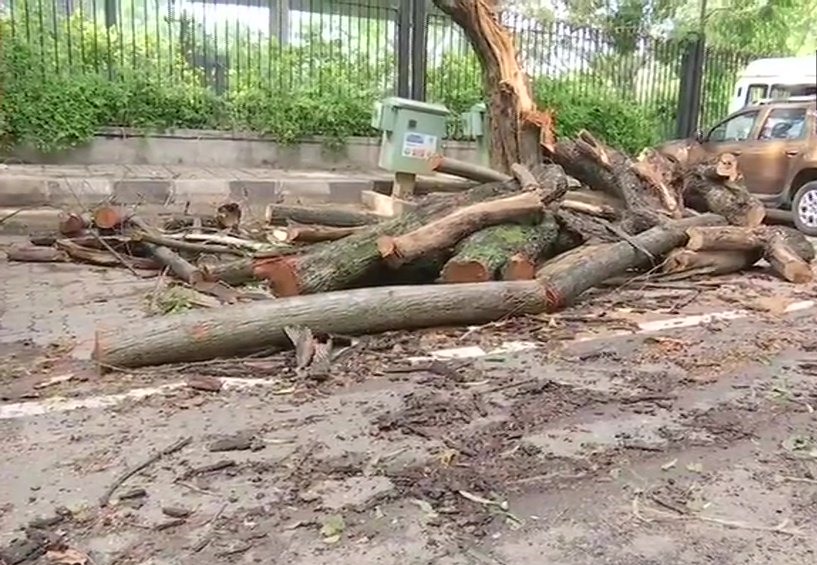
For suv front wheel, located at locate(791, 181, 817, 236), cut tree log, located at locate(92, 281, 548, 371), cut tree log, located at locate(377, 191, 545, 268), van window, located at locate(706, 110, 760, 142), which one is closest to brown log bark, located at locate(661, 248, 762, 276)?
cut tree log, located at locate(377, 191, 545, 268)

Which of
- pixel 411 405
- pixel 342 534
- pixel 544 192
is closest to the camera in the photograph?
pixel 342 534

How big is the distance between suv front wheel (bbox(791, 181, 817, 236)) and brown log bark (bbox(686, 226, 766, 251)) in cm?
371

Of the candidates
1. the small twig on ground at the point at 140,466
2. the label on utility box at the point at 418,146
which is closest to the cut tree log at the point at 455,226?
the small twig on ground at the point at 140,466

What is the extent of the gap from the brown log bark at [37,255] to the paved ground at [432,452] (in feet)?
5.33

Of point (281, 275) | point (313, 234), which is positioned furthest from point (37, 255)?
point (281, 275)

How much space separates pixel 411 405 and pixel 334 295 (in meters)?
1.06

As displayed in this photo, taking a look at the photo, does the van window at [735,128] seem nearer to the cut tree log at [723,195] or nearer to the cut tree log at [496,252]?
the cut tree log at [723,195]

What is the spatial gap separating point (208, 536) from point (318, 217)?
208 inches

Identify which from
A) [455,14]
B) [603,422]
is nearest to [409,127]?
[455,14]

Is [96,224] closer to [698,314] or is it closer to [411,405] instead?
[411,405]

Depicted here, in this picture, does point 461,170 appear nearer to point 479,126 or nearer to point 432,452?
point 479,126

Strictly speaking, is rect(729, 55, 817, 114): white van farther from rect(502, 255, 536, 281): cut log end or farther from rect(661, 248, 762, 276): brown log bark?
rect(502, 255, 536, 281): cut log end

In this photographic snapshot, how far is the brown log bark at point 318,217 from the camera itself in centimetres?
774

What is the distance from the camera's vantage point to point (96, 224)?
23.2ft
